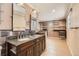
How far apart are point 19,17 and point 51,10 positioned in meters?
0.50

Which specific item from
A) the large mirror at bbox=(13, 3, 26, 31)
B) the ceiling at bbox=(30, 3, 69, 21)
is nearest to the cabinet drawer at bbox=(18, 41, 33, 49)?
the large mirror at bbox=(13, 3, 26, 31)

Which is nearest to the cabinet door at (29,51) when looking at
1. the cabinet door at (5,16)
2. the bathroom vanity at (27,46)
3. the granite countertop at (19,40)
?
the bathroom vanity at (27,46)

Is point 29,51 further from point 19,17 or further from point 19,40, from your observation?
point 19,17

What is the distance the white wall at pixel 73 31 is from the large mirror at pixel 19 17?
73 centimetres

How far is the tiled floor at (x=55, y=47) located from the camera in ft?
5.74

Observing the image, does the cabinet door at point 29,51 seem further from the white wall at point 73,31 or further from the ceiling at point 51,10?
the white wall at point 73,31

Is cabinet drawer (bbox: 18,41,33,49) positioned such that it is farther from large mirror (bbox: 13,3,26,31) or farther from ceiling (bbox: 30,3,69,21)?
ceiling (bbox: 30,3,69,21)

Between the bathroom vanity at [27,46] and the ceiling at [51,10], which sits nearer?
the bathroom vanity at [27,46]

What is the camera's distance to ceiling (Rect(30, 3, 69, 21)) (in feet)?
5.67

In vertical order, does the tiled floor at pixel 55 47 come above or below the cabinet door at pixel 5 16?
below

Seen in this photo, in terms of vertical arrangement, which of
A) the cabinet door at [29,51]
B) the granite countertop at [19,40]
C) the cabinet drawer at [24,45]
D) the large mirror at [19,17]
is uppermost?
the large mirror at [19,17]

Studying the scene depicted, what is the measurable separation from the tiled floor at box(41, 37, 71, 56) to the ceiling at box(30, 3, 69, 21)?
34 centimetres

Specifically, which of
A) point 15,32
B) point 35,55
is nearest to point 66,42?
point 35,55

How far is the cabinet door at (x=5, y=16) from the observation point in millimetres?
1653
